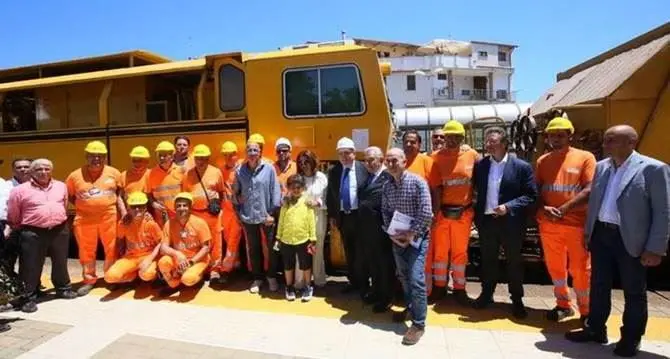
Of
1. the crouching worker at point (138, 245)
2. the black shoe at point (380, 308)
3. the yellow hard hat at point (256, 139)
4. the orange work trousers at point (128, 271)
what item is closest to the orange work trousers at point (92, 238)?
the crouching worker at point (138, 245)

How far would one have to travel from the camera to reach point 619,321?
15.0 feet

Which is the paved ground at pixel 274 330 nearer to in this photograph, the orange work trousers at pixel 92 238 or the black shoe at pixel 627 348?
the black shoe at pixel 627 348

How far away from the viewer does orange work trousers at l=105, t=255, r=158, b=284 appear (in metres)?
5.57

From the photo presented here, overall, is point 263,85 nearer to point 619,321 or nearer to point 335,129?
point 335,129

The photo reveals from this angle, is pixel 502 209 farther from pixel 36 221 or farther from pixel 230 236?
pixel 36 221

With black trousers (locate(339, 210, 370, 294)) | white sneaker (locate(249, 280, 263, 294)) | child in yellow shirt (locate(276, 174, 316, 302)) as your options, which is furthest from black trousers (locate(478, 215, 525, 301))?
white sneaker (locate(249, 280, 263, 294))

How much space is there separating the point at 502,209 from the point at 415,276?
111 centimetres

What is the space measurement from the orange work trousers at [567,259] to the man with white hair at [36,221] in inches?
208

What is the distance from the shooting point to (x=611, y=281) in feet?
13.1

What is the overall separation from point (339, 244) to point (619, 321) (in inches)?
122

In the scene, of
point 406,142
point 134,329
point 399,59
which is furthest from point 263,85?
point 399,59

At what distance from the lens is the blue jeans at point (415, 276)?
4219 millimetres

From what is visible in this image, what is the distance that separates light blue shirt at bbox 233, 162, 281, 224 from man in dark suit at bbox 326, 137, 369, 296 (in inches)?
26.9

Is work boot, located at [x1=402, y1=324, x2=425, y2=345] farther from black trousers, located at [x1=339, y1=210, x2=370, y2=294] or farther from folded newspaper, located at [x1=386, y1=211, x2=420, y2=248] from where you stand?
black trousers, located at [x1=339, y1=210, x2=370, y2=294]
